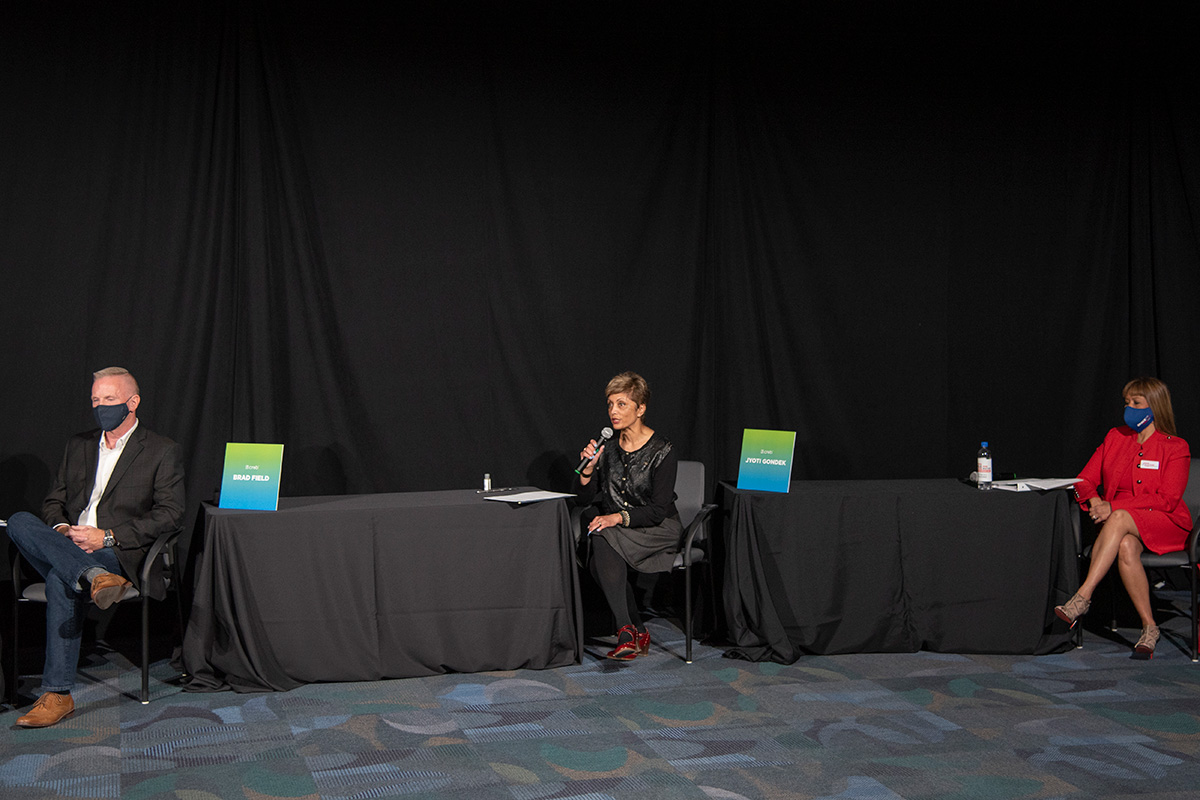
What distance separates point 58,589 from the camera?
3633 millimetres

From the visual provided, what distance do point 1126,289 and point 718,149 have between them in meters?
2.61

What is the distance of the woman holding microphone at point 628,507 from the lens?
438 centimetres

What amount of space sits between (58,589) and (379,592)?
1.14 m

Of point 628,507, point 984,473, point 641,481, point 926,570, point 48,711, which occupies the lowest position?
point 48,711

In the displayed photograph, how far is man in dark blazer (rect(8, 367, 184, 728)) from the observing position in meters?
3.62

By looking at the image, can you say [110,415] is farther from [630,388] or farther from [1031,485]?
[1031,485]

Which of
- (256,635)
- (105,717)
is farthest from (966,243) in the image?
(105,717)

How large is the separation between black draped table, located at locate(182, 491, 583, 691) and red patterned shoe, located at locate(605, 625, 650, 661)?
0.18 m

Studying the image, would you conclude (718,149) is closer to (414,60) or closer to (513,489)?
(414,60)

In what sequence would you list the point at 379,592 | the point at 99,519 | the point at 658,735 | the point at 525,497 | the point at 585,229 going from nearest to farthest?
1. the point at 658,735
2. the point at 99,519
3. the point at 379,592
4. the point at 525,497
5. the point at 585,229

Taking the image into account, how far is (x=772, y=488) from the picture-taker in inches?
175

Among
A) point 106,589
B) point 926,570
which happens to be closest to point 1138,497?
point 926,570

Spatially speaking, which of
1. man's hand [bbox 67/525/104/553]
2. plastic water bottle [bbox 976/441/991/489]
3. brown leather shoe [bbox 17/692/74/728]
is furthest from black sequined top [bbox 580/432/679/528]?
brown leather shoe [bbox 17/692/74/728]

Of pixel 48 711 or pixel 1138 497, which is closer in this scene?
pixel 48 711
